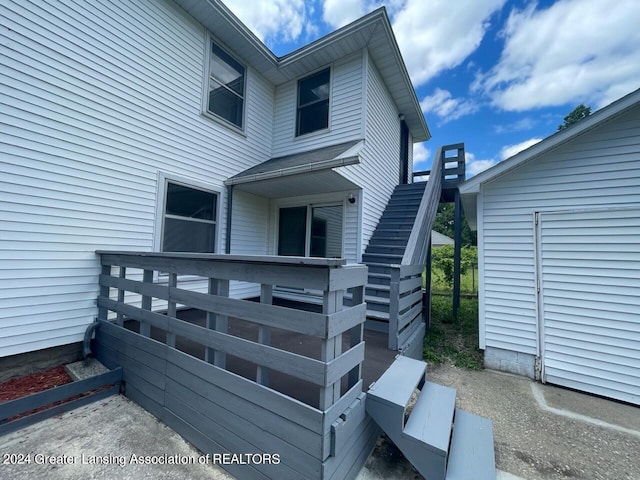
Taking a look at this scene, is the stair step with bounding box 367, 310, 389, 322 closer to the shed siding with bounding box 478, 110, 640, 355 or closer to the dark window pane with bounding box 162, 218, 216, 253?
the shed siding with bounding box 478, 110, 640, 355

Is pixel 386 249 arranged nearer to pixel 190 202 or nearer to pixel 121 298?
pixel 190 202

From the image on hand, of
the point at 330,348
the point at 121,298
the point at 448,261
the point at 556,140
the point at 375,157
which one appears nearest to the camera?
the point at 330,348

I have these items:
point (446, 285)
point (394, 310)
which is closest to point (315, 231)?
point (394, 310)

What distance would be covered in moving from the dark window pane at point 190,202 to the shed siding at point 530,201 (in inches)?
201

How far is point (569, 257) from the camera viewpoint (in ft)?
12.5

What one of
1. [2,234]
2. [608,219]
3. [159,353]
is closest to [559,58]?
[608,219]

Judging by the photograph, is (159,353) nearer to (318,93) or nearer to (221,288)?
(221,288)

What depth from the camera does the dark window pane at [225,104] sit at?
5285mm

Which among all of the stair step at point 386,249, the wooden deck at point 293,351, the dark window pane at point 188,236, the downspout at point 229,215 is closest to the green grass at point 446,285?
the stair step at point 386,249

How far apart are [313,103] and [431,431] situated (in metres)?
6.34

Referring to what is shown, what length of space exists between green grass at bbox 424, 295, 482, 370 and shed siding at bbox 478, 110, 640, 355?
488mm

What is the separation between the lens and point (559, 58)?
746cm

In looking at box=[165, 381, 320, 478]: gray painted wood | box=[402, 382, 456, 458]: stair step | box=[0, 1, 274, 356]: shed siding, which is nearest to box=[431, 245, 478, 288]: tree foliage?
box=[402, 382, 456, 458]: stair step

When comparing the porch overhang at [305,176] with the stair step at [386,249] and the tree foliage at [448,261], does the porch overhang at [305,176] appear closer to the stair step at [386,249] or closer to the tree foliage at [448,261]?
the stair step at [386,249]
